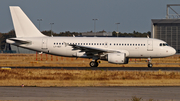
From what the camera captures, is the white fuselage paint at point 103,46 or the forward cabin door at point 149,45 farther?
the forward cabin door at point 149,45

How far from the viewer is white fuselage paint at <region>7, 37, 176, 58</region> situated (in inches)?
1403

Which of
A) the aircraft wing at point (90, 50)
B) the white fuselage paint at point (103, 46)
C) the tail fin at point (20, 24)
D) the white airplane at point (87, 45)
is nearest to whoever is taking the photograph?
the aircraft wing at point (90, 50)

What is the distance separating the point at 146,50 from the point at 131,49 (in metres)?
1.89

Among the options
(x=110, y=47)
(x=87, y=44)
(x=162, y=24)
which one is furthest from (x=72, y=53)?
(x=162, y=24)

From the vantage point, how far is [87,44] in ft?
118

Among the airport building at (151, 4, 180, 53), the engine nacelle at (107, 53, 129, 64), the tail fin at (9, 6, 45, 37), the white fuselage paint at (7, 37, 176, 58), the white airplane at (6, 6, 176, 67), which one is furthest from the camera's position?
the airport building at (151, 4, 180, 53)

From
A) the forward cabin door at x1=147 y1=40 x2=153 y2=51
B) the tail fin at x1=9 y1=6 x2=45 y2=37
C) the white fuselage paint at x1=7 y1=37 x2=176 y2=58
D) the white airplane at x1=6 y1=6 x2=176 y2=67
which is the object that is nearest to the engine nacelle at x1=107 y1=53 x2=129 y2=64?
the white airplane at x1=6 y1=6 x2=176 y2=67

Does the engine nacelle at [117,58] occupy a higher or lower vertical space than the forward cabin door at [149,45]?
lower

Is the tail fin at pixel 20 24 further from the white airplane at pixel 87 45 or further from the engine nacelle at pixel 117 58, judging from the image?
the engine nacelle at pixel 117 58

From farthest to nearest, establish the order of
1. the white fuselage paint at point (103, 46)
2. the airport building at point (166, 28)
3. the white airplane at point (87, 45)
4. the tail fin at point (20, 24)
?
the airport building at point (166, 28), the tail fin at point (20, 24), the white fuselage paint at point (103, 46), the white airplane at point (87, 45)

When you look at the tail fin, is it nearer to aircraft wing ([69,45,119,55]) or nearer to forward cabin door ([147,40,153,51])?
aircraft wing ([69,45,119,55])

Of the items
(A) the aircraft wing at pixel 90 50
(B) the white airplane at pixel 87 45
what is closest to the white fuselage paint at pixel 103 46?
(B) the white airplane at pixel 87 45

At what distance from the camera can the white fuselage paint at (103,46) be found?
1403 inches

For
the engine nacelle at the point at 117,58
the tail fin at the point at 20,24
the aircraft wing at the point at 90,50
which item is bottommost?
the engine nacelle at the point at 117,58
